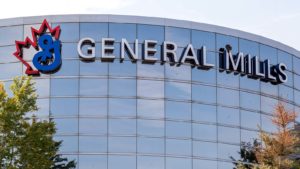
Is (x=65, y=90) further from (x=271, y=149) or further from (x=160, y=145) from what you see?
(x=271, y=149)

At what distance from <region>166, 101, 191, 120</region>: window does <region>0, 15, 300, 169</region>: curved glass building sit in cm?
7

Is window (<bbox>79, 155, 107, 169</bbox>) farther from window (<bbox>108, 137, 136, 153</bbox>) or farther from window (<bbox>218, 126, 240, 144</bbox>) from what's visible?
window (<bbox>218, 126, 240, 144</bbox>)

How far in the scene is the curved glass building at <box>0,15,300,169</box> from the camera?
190 feet

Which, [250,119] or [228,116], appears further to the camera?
[250,119]

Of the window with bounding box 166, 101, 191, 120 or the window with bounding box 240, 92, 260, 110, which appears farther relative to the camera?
the window with bounding box 240, 92, 260, 110

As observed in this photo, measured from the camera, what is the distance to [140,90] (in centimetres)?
5891

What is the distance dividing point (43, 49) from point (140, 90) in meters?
7.37

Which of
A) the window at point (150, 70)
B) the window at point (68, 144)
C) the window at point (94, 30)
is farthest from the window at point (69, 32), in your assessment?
the window at point (68, 144)

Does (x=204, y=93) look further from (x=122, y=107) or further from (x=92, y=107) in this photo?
(x=92, y=107)

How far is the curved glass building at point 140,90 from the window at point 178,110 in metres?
0.07

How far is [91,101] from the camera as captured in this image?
58.2 metres

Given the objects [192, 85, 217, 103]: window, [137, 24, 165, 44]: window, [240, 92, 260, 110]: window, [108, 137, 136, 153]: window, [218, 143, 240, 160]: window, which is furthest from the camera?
[240, 92, 260, 110]: window

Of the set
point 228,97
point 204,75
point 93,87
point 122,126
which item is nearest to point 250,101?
point 228,97

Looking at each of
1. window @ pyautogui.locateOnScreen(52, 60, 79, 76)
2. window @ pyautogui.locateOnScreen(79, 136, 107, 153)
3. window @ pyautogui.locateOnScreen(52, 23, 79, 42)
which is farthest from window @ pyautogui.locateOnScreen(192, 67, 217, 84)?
window @ pyautogui.locateOnScreen(52, 23, 79, 42)
